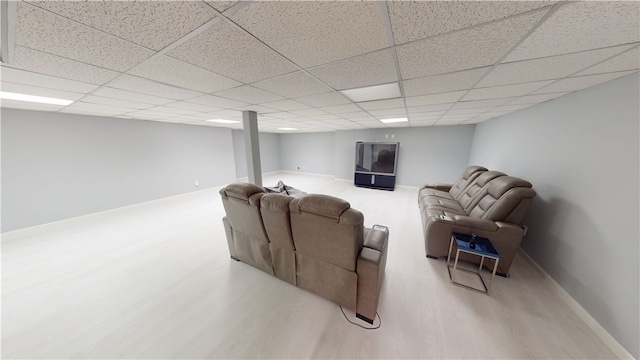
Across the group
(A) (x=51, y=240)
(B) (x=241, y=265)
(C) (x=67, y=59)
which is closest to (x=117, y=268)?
(B) (x=241, y=265)

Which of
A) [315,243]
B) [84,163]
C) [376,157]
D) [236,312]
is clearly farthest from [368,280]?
[84,163]

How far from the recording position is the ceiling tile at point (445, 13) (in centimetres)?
A: 75

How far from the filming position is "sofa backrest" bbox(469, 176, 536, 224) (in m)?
1.98

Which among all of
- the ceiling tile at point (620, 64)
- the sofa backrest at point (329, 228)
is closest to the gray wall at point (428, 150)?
the ceiling tile at point (620, 64)

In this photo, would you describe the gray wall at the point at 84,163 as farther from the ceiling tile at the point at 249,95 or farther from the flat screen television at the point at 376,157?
the flat screen television at the point at 376,157

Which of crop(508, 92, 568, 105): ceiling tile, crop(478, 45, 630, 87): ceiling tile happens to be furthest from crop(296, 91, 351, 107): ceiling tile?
crop(508, 92, 568, 105): ceiling tile

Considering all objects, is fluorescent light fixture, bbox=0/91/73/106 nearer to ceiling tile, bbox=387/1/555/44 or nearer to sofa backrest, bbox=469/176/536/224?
ceiling tile, bbox=387/1/555/44

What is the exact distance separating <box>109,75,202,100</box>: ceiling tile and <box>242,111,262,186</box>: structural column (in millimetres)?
991

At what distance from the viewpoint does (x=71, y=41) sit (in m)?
1.01

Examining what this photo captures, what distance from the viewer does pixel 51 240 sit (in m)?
2.91

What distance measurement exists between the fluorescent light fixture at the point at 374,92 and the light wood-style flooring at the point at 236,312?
2.09 meters

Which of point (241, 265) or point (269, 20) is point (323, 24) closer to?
point (269, 20)

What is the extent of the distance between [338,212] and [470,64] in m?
1.48

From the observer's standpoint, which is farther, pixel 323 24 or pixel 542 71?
pixel 542 71
